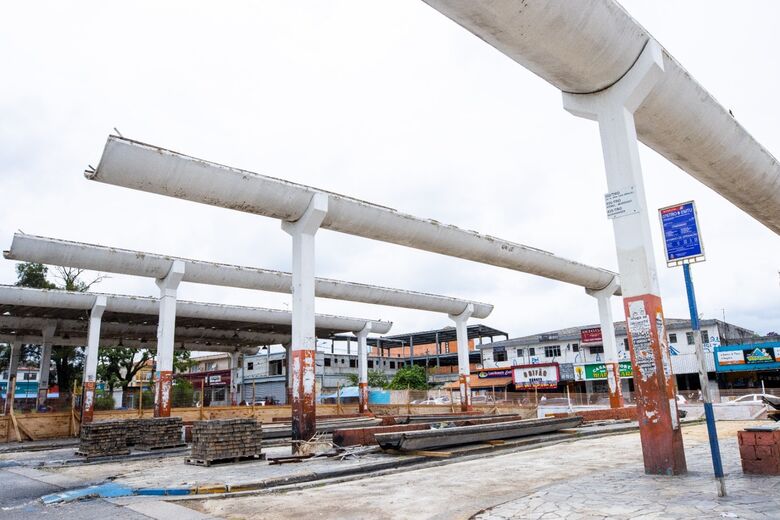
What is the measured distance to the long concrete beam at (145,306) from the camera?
68.5ft

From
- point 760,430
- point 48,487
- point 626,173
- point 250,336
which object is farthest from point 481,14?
point 250,336

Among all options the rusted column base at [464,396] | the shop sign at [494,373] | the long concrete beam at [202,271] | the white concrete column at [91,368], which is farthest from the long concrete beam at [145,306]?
the shop sign at [494,373]

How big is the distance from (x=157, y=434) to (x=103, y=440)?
1787 mm

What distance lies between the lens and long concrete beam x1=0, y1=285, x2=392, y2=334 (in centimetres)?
2088

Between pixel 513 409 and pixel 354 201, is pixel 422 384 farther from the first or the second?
pixel 354 201

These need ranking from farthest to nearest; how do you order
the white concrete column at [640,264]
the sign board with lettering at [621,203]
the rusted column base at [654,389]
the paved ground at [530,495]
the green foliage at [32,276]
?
the green foliage at [32,276] → the sign board with lettering at [621,203] → the white concrete column at [640,264] → the rusted column base at [654,389] → the paved ground at [530,495]

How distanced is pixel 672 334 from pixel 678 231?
141 ft

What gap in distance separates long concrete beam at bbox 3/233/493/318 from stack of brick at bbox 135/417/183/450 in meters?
5.63

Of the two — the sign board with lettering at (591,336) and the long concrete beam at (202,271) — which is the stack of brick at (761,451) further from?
the sign board with lettering at (591,336)

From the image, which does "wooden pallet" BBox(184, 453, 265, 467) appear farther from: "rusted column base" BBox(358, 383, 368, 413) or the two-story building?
the two-story building

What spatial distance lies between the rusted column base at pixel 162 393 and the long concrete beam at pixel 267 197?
911 centimetres

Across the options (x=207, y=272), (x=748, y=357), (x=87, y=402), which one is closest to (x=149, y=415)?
(x=87, y=402)

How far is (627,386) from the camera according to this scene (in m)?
44.6

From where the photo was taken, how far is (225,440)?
39.8 feet
